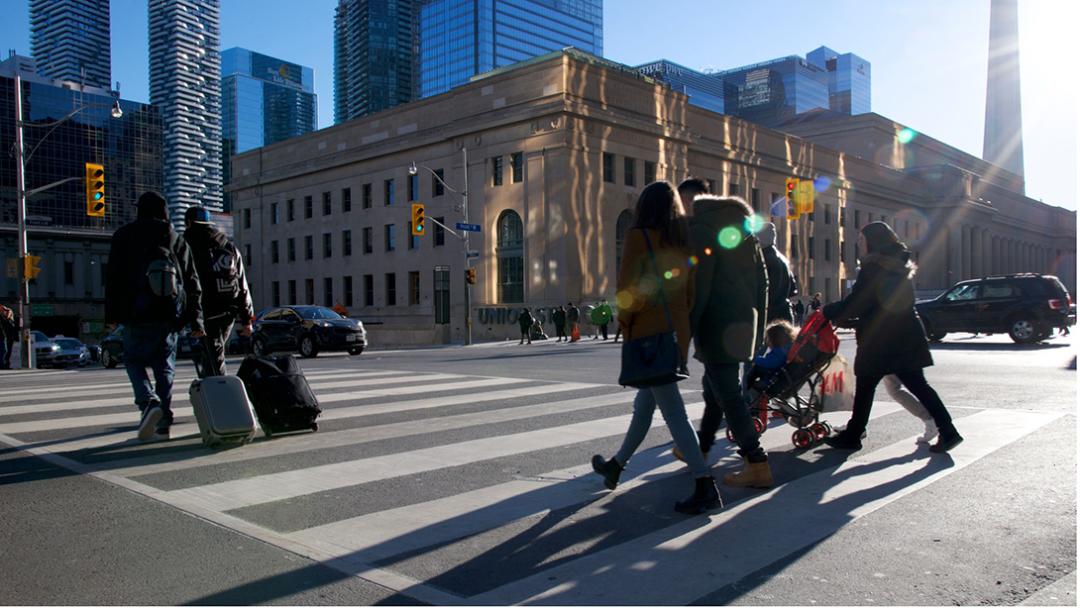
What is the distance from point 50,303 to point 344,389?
8170 centimetres

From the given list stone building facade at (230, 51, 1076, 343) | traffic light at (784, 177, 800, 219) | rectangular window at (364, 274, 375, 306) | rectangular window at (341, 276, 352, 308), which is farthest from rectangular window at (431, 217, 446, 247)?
traffic light at (784, 177, 800, 219)

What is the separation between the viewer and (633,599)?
10.5 feet

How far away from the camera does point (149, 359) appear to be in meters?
6.56

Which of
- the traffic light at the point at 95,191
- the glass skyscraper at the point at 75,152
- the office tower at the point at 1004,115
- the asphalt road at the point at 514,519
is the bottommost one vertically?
the asphalt road at the point at 514,519

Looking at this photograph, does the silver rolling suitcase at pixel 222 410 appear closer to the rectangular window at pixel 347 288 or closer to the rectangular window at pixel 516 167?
the rectangular window at pixel 516 167

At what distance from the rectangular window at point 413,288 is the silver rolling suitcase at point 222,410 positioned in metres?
49.1

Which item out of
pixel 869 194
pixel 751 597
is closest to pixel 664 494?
pixel 751 597

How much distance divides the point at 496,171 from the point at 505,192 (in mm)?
1687

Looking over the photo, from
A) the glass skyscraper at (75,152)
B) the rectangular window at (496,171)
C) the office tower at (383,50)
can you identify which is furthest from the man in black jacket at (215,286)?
the office tower at (383,50)

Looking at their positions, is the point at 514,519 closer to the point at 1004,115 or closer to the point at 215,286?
the point at 215,286

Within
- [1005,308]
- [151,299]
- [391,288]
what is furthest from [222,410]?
[391,288]

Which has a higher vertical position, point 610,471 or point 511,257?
point 511,257

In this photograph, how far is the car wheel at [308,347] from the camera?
2317cm

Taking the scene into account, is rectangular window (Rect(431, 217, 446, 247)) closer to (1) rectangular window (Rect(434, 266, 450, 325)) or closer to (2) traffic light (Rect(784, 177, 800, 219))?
(1) rectangular window (Rect(434, 266, 450, 325))
